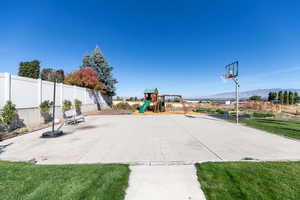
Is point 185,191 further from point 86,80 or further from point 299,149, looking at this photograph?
point 86,80

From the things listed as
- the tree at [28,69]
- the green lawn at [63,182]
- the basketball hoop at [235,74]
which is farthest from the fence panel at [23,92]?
the tree at [28,69]

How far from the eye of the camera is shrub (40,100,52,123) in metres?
Result: 8.28

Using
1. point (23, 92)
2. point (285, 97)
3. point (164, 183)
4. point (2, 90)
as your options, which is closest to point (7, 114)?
point (2, 90)

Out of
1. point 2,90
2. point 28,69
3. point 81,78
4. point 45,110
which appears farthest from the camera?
point 28,69

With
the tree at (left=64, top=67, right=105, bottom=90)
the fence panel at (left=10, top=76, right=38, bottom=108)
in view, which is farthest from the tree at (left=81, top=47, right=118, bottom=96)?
the fence panel at (left=10, top=76, right=38, bottom=108)

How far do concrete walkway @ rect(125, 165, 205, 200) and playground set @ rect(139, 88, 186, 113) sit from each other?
13.7m

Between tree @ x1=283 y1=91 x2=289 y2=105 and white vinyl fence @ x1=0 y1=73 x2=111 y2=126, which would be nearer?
white vinyl fence @ x1=0 y1=73 x2=111 y2=126

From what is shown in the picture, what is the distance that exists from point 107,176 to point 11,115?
695 cm

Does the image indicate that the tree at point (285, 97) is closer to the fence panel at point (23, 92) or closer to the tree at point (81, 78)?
the tree at point (81, 78)

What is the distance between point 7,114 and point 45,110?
8.46ft

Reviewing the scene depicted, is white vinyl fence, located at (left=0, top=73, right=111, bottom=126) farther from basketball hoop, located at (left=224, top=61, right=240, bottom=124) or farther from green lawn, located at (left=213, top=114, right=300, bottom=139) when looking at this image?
green lawn, located at (left=213, top=114, right=300, bottom=139)

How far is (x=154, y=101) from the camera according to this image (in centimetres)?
1856

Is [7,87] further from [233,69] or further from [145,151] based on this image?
[233,69]

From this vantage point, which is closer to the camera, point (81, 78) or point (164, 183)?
point (164, 183)
